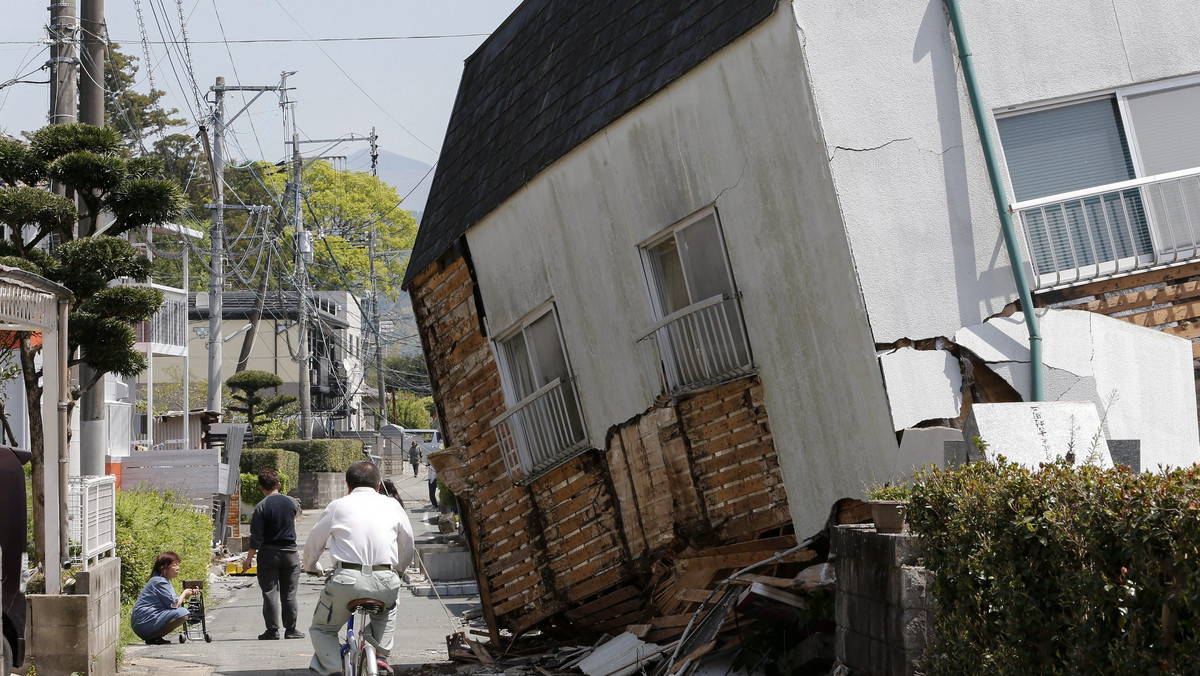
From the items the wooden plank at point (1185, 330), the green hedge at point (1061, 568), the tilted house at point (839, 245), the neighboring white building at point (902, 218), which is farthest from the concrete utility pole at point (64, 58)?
the green hedge at point (1061, 568)

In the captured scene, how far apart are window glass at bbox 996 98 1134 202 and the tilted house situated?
0.06ft

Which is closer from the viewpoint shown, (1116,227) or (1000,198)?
(1000,198)

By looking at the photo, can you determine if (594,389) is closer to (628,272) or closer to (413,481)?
(628,272)

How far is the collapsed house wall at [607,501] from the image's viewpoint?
9.16m

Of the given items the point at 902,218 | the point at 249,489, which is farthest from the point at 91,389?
the point at 249,489

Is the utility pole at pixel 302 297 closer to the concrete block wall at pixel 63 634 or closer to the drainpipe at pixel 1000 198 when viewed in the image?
the concrete block wall at pixel 63 634

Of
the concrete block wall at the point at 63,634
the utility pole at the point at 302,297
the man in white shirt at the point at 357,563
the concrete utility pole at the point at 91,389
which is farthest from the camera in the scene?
the utility pole at the point at 302,297

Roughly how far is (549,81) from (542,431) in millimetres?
3661

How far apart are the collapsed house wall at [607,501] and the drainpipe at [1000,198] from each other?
2081 mm

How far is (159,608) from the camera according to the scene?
11.8m

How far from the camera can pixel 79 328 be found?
14.5 metres

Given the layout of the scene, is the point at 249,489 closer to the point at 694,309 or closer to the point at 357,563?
the point at 694,309

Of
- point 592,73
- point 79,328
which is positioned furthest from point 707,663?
point 79,328

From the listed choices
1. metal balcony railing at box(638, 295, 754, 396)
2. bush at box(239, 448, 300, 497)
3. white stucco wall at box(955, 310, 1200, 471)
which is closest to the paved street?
metal balcony railing at box(638, 295, 754, 396)
